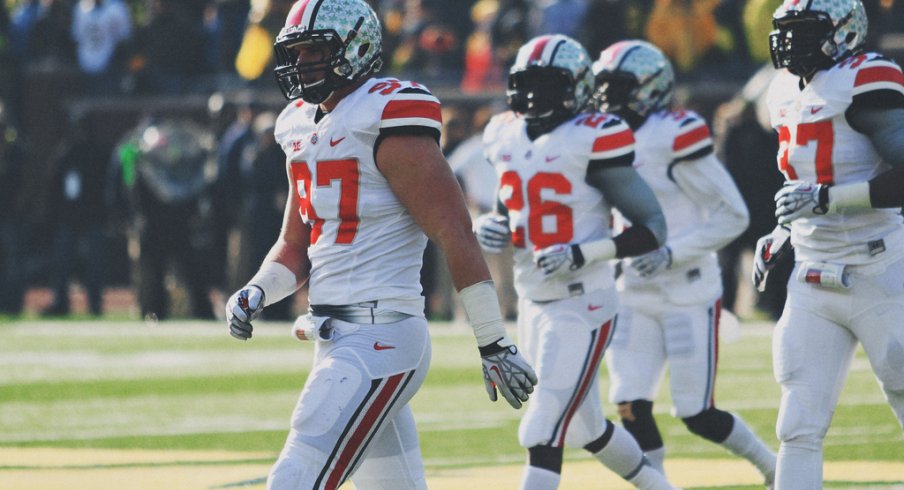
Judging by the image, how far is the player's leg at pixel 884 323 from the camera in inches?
224

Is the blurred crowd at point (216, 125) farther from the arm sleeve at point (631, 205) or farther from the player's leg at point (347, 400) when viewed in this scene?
the player's leg at point (347, 400)

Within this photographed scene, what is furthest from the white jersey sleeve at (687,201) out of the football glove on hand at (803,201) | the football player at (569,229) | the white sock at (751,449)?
the football glove on hand at (803,201)

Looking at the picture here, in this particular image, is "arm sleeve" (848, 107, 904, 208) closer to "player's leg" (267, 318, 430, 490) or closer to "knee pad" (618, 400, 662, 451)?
"player's leg" (267, 318, 430, 490)

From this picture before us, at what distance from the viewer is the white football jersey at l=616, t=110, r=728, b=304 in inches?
287

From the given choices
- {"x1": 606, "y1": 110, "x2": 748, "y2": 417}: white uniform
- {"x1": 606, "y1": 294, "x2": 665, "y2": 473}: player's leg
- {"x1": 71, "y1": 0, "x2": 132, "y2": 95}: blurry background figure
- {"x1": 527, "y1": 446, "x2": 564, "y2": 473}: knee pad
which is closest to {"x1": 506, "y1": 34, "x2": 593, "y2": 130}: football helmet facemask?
{"x1": 606, "y1": 110, "x2": 748, "y2": 417}: white uniform

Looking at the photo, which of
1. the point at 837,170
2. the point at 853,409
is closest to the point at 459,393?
the point at 853,409

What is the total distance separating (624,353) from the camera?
7.25 m

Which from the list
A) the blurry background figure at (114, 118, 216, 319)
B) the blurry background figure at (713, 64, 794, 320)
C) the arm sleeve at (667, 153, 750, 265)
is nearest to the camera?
the arm sleeve at (667, 153, 750, 265)

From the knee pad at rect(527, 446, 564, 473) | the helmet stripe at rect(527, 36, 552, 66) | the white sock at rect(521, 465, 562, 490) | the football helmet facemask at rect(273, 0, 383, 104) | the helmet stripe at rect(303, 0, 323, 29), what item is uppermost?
the helmet stripe at rect(303, 0, 323, 29)

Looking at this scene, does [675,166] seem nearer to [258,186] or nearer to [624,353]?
[624,353]

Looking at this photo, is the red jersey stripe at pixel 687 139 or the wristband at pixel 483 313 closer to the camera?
the wristband at pixel 483 313

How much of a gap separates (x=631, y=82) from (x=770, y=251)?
1630 mm

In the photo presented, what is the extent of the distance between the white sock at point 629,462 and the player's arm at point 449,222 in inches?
64.2

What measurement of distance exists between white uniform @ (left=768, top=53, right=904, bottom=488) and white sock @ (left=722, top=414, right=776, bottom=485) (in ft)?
4.19
